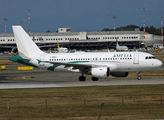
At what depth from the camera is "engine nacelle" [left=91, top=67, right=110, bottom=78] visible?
4141 centimetres

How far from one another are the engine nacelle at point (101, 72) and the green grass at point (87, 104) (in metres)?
7.17

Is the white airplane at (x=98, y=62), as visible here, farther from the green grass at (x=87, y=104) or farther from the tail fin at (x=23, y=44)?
the green grass at (x=87, y=104)

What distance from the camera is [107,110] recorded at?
74.7 feet

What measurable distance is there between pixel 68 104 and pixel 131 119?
7390 millimetres

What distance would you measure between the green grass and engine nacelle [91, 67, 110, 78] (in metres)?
7.17

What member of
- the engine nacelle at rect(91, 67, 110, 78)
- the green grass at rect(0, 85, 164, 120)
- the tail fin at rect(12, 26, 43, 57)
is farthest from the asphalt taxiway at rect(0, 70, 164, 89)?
the green grass at rect(0, 85, 164, 120)

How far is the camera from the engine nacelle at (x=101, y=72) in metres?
41.4

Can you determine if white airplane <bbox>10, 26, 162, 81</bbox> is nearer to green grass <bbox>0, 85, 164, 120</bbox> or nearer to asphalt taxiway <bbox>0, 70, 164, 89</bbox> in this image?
asphalt taxiway <bbox>0, 70, 164, 89</bbox>

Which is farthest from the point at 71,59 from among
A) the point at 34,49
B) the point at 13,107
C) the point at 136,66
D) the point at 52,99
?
the point at 13,107

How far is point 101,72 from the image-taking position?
41.5 m

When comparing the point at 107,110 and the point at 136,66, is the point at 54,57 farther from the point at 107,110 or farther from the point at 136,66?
the point at 107,110

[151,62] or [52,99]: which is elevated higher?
[151,62]

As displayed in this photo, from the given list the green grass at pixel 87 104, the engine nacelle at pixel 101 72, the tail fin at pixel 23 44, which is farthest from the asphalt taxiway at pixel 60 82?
the green grass at pixel 87 104

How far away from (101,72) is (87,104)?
16455 mm
